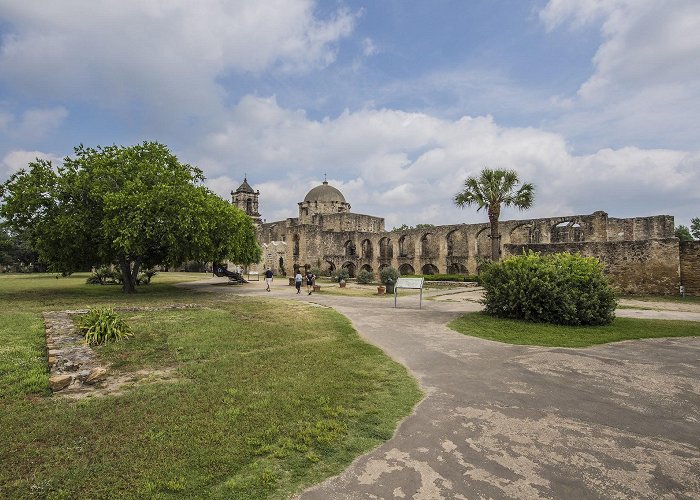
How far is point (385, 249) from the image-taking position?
131 feet

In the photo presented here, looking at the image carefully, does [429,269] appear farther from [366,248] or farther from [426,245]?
[366,248]

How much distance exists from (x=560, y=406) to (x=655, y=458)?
4.02 ft

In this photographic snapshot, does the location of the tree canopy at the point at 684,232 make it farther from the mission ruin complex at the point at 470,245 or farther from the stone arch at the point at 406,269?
the stone arch at the point at 406,269

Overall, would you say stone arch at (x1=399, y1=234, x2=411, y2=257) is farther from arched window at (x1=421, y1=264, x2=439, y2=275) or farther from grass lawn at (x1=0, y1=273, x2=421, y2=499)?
grass lawn at (x1=0, y1=273, x2=421, y2=499)

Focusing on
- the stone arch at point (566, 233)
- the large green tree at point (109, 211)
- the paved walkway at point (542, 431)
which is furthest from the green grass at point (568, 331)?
the stone arch at point (566, 233)

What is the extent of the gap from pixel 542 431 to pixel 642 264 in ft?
59.0

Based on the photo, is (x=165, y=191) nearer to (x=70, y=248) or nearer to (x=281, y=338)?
(x=70, y=248)

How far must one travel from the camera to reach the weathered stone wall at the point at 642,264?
17.0 meters

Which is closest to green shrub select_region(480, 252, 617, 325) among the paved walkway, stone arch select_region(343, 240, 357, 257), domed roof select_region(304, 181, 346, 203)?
the paved walkway

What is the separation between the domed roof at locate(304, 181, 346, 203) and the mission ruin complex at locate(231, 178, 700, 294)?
14cm

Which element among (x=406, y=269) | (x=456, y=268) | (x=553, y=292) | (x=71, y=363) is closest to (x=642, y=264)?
(x=553, y=292)

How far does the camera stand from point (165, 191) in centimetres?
1606

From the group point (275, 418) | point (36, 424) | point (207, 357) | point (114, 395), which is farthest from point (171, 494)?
point (207, 357)

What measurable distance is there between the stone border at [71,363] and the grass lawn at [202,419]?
0.59ft
